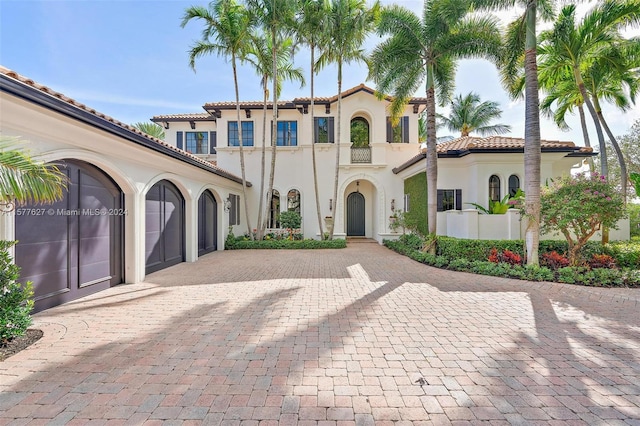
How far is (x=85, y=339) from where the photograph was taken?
4.07m

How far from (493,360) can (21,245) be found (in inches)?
311

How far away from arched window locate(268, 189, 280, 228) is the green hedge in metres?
3.23

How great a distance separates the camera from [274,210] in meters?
18.1

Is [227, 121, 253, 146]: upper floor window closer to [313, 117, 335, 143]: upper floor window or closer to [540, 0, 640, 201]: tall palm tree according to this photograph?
[313, 117, 335, 143]: upper floor window

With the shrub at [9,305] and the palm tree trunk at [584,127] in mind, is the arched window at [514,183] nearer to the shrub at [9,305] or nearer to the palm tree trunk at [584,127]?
the palm tree trunk at [584,127]

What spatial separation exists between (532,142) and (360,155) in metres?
9.89

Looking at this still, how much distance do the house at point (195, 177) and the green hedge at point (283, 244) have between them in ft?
2.85

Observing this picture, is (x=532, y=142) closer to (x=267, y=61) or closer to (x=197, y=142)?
(x=267, y=61)

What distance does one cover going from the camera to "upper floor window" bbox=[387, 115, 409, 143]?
55.6 feet

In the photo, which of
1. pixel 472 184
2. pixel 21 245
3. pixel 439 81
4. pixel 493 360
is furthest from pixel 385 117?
pixel 21 245

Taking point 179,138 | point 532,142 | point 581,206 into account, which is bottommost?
point 581,206

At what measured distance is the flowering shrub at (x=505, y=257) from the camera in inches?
343

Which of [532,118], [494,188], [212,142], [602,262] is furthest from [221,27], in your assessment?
[602,262]

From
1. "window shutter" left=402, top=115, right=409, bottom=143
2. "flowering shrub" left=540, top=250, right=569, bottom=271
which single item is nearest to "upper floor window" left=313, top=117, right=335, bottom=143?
"window shutter" left=402, top=115, right=409, bottom=143
